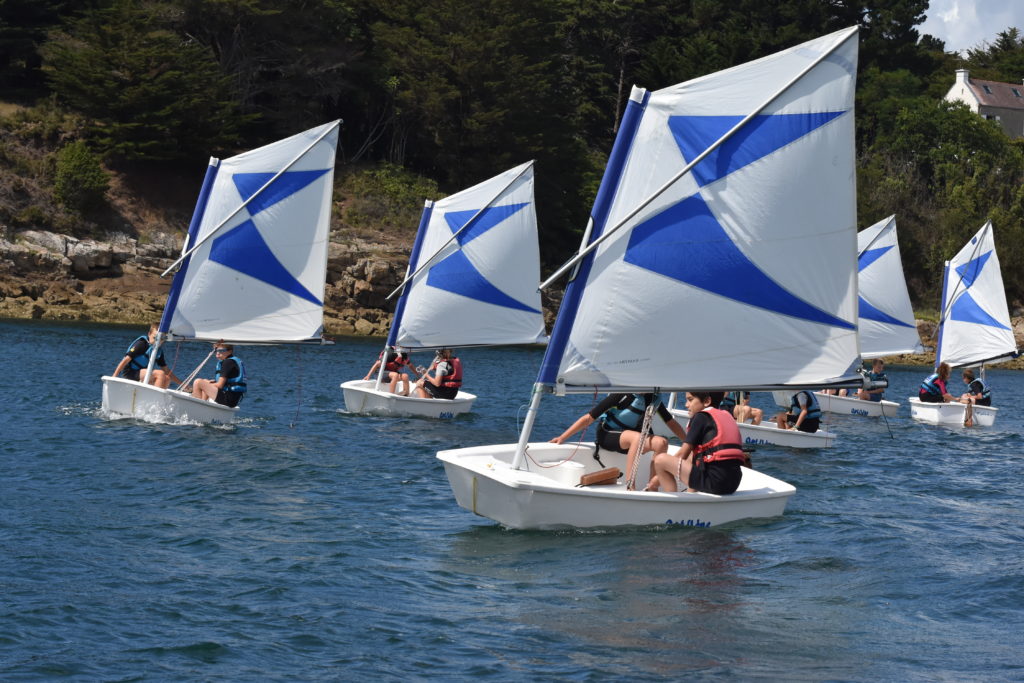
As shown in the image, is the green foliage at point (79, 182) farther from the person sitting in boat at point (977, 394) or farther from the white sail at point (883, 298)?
the person sitting in boat at point (977, 394)

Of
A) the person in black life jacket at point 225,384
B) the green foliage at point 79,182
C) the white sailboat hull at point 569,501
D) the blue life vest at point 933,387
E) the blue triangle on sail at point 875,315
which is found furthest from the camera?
the green foliage at point 79,182

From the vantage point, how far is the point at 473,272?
98.6 feet

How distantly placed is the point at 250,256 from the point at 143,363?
327 centimetres

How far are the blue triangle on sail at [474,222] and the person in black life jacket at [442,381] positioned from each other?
2.96 meters

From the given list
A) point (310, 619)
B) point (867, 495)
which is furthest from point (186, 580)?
point (867, 495)

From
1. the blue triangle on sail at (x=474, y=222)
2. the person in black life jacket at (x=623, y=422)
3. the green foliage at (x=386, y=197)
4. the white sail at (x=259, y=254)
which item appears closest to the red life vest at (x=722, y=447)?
the person in black life jacket at (x=623, y=422)

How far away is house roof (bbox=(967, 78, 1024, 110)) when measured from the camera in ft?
334

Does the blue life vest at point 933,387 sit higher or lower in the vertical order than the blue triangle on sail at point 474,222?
lower

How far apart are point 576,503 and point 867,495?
25.0 ft

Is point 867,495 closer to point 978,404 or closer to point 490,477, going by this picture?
point 490,477

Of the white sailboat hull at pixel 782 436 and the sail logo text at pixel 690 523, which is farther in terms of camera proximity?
the white sailboat hull at pixel 782 436

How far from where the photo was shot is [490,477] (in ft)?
47.2

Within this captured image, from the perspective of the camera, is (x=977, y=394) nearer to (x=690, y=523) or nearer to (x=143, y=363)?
(x=690, y=523)

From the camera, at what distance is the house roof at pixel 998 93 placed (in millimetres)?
101750
